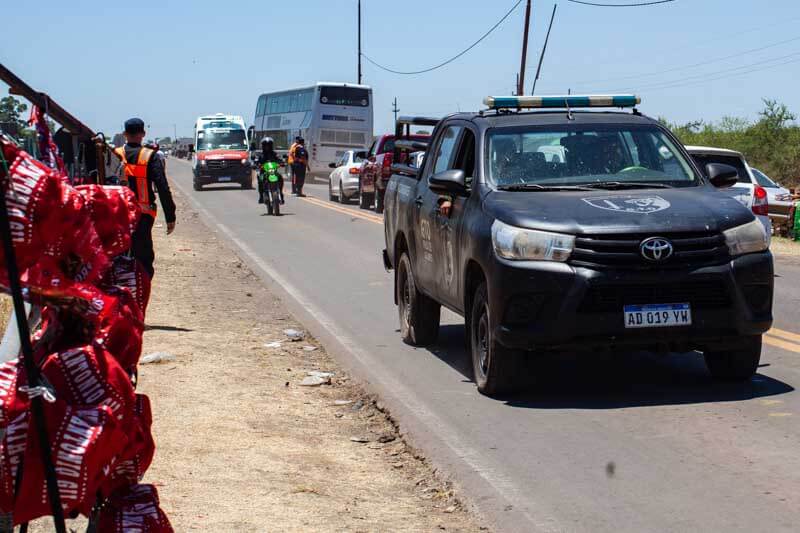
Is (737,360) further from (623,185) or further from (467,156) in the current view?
(467,156)

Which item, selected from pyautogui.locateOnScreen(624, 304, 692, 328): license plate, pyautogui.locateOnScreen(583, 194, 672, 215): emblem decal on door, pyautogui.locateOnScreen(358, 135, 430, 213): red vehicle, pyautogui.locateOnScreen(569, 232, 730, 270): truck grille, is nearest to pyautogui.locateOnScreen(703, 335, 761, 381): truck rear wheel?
pyautogui.locateOnScreen(624, 304, 692, 328): license plate

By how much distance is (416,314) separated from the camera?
1047 cm

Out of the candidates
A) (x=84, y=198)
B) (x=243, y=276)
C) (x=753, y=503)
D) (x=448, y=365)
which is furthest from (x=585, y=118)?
(x=243, y=276)

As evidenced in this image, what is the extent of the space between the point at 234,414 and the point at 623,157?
3386mm

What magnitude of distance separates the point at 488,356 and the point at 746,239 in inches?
70.9

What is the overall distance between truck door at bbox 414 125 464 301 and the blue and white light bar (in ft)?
1.19

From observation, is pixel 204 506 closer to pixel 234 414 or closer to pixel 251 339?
pixel 234 414

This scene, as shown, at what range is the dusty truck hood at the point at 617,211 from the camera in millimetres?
7574

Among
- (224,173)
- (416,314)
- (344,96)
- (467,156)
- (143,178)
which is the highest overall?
(344,96)

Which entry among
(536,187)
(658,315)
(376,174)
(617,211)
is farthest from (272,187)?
(658,315)

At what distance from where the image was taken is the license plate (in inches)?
297

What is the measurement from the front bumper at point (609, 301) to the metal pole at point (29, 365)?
15.5ft

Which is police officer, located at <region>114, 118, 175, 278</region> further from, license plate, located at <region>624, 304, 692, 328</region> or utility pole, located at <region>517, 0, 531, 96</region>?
utility pole, located at <region>517, 0, 531, 96</region>

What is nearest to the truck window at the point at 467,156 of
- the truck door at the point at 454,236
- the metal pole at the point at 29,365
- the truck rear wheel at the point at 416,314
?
the truck door at the point at 454,236
